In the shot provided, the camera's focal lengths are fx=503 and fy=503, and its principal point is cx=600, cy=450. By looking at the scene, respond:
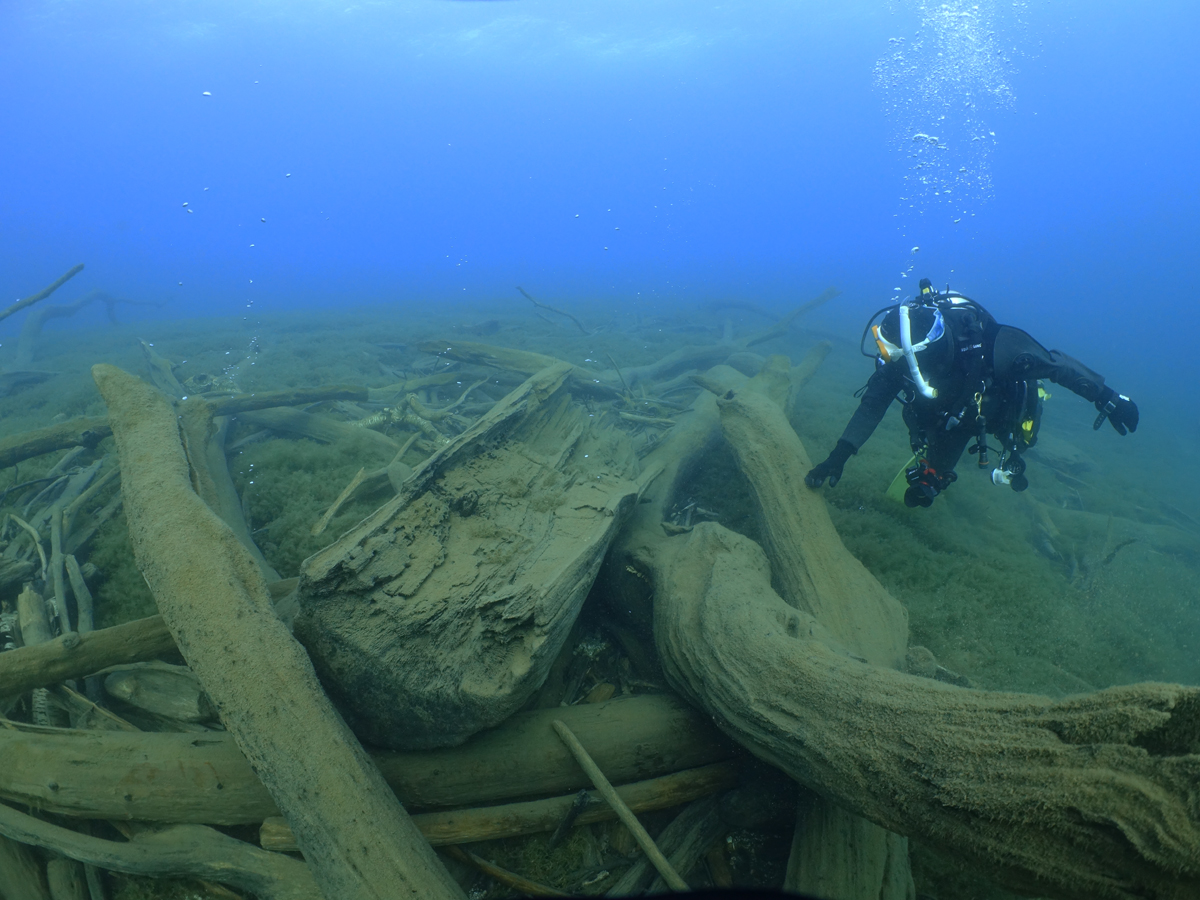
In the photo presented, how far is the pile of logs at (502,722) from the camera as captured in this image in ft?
4.74

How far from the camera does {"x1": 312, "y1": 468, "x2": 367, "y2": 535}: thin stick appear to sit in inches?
161

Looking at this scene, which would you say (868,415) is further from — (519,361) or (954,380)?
(519,361)

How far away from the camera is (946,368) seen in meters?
4.51

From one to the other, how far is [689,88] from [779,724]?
454ft

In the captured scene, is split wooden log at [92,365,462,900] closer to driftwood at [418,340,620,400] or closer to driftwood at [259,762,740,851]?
driftwood at [259,762,740,851]

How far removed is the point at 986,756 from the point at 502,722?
198cm

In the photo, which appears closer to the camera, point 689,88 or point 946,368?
point 946,368

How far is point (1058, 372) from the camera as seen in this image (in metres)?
4.17

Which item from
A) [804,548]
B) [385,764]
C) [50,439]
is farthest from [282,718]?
[50,439]

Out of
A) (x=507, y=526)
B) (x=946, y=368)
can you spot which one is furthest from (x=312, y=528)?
(x=946, y=368)

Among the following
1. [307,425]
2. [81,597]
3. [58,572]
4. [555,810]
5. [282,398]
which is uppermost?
[282,398]

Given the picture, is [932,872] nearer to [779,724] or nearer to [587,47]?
[779,724]

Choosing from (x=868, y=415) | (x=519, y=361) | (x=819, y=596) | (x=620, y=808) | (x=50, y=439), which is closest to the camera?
(x=620, y=808)

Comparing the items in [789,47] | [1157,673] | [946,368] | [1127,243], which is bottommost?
[1127,243]
